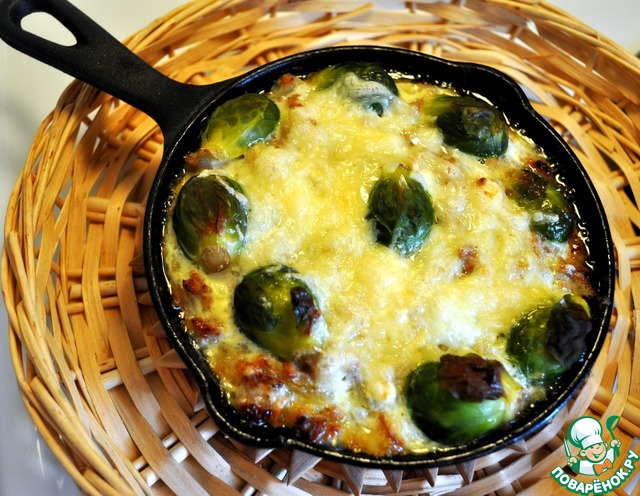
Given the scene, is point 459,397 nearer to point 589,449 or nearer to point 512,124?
point 589,449

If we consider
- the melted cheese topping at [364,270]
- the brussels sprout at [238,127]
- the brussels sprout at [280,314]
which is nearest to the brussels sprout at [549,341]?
the melted cheese topping at [364,270]

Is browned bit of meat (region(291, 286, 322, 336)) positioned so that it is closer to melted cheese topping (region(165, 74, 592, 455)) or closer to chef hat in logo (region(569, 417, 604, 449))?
melted cheese topping (region(165, 74, 592, 455))

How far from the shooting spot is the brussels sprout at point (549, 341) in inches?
74.4

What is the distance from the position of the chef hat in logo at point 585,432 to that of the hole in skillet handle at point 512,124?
16.6 inches

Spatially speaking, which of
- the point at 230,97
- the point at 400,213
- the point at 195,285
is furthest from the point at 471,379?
the point at 230,97

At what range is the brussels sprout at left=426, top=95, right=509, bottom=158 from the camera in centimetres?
221

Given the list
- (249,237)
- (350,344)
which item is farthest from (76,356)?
(350,344)

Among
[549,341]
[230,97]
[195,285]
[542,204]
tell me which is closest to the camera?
[549,341]

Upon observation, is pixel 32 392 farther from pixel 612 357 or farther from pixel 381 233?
pixel 612 357

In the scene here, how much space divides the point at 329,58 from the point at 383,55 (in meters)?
0.24

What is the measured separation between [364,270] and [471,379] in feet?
1.62

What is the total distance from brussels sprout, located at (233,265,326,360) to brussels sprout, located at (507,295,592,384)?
66cm

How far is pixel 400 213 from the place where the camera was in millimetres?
1966

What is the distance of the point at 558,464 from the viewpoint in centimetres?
226
